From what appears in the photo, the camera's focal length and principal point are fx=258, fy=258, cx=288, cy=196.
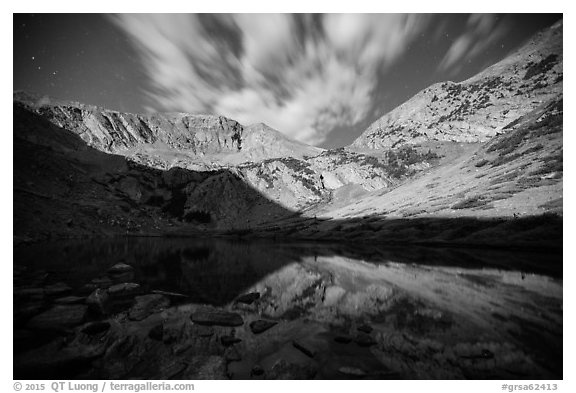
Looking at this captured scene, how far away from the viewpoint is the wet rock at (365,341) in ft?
40.6

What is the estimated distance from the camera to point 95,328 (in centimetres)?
1348

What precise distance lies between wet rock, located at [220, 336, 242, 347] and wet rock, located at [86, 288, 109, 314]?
Result: 9.18 meters

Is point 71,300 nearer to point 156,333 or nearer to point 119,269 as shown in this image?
point 156,333

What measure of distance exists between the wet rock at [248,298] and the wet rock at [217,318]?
3.47m

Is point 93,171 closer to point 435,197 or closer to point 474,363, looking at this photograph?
point 435,197

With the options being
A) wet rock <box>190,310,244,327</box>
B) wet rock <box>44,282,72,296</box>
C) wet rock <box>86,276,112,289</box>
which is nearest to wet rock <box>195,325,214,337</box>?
wet rock <box>190,310,244,327</box>

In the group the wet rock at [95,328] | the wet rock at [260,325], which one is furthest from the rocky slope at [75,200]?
the wet rock at [260,325]

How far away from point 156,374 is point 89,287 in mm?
17215

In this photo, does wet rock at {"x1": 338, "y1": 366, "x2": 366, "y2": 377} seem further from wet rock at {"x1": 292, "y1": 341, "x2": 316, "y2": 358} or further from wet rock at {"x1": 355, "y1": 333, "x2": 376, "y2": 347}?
wet rock at {"x1": 355, "y1": 333, "x2": 376, "y2": 347}

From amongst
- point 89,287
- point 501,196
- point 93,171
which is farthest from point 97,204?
point 501,196

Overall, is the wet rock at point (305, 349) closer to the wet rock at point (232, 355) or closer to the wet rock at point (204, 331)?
the wet rock at point (232, 355)

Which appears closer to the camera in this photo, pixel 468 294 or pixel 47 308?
pixel 47 308

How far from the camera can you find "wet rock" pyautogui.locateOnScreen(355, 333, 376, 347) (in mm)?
12367

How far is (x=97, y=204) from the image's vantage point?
139m
